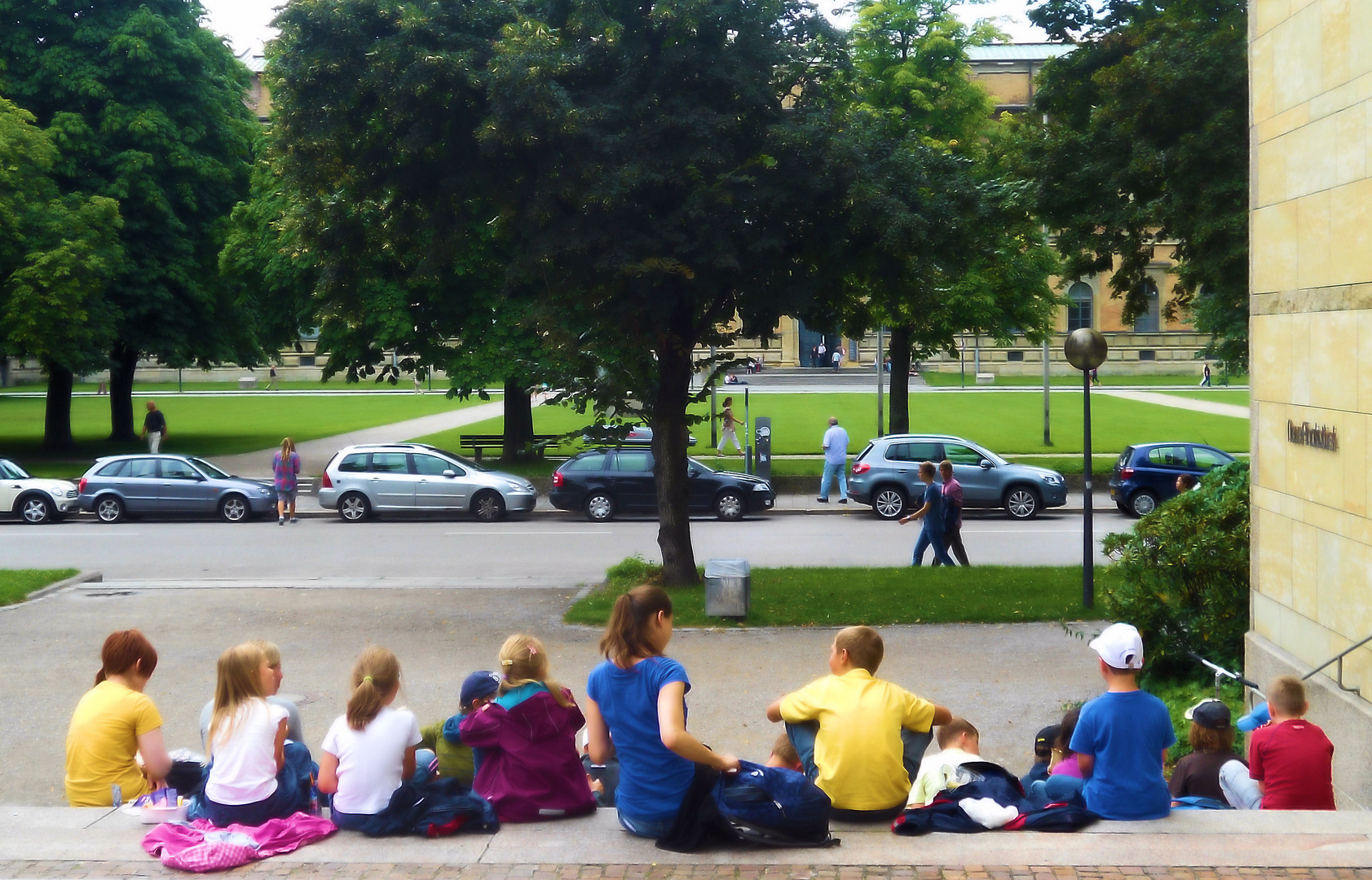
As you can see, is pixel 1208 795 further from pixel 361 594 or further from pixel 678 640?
pixel 361 594

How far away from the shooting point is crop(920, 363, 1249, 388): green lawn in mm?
63812

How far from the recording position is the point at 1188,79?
17734 mm

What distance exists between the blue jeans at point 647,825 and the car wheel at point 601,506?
62.4ft

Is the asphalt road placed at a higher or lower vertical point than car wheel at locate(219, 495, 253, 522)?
lower

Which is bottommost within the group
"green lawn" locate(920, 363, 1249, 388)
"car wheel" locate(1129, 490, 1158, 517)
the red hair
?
"car wheel" locate(1129, 490, 1158, 517)

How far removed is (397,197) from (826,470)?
584 inches

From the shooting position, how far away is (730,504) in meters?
24.9

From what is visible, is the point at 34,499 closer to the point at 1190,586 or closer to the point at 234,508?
the point at 234,508

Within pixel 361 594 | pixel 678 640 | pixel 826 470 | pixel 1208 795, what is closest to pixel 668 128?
pixel 678 640

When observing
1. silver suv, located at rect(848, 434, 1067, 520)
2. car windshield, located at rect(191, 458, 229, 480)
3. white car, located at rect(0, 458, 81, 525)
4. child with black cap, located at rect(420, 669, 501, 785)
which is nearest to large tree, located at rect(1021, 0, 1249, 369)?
silver suv, located at rect(848, 434, 1067, 520)

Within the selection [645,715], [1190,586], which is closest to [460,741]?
[645,715]

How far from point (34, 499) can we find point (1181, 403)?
41.1 metres

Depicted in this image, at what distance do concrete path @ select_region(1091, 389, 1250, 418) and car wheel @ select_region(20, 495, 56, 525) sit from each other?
3587 cm

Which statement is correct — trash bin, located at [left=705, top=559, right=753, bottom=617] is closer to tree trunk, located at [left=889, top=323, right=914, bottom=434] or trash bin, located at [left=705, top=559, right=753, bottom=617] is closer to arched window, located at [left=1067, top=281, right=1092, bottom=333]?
tree trunk, located at [left=889, top=323, right=914, bottom=434]
